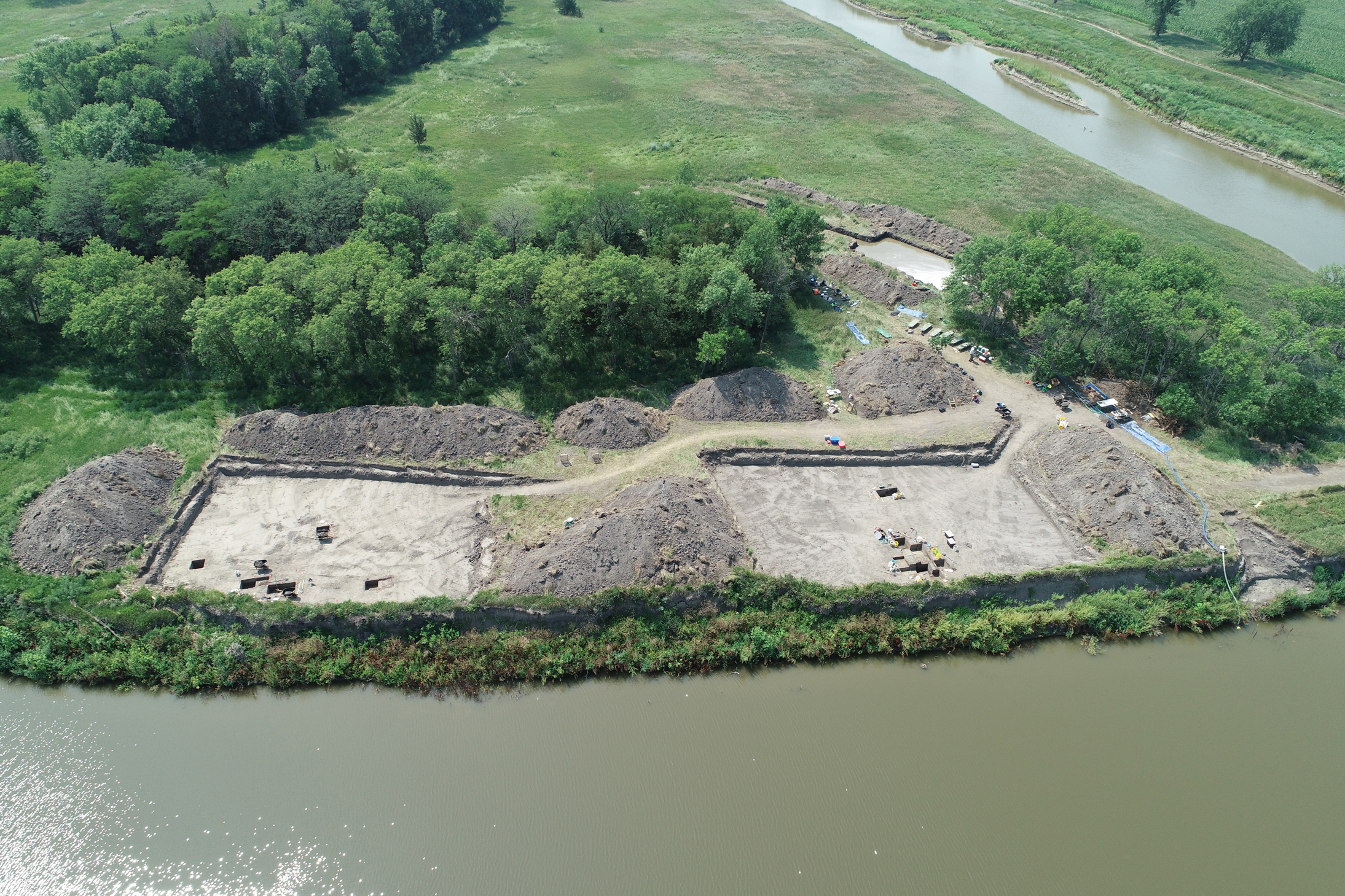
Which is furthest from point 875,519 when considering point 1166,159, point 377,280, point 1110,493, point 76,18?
point 76,18

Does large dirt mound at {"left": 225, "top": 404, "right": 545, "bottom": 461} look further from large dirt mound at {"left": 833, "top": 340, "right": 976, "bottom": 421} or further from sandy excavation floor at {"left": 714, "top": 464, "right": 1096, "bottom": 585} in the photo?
large dirt mound at {"left": 833, "top": 340, "right": 976, "bottom": 421}

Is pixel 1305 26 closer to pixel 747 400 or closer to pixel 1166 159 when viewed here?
pixel 1166 159

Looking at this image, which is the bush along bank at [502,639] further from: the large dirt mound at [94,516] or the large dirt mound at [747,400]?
the large dirt mound at [747,400]

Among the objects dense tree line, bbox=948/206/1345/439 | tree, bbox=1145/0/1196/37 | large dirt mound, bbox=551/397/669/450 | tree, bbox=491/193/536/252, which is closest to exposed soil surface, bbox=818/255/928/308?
dense tree line, bbox=948/206/1345/439

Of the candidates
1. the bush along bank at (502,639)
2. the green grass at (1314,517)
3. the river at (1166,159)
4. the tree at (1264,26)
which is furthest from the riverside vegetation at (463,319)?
the tree at (1264,26)

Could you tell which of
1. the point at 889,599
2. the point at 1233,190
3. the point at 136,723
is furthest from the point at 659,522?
the point at 1233,190

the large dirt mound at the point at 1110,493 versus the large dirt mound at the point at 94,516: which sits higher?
the large dirt mound at the point at 1110,493

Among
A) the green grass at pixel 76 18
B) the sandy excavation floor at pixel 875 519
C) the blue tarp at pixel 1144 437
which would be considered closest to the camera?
the sandy excavation floor at pixel 875 519
